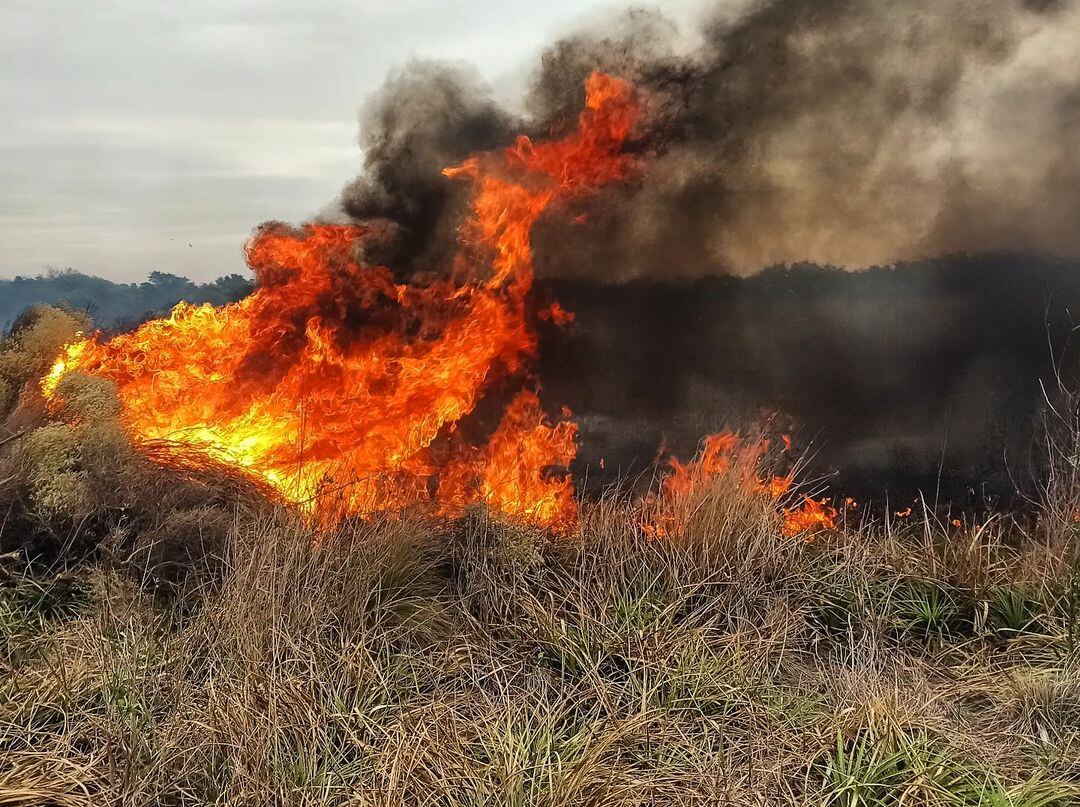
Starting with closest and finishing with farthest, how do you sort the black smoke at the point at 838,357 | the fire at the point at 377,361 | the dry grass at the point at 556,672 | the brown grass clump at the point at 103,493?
the dry grass at the point at 556,672, the brown grass clump at the point at 103,493, the fire at the point at 377,361, the black smoke at the point at 838,357

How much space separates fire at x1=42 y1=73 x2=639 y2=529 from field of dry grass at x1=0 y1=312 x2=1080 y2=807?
2.86 feet

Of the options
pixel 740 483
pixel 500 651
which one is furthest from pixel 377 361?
pixel 500 651

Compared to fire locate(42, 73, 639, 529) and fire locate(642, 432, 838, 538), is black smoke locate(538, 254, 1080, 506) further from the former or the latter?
fire locate(642, 432, 838, 538)

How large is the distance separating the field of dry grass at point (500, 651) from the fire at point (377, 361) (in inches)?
34.3

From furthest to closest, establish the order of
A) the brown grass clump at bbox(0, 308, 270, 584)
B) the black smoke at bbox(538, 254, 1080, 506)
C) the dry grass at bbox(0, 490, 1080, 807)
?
the black smoke at bbox(538, 254, 1080, 506) → the brown grass clump at bbox(0, 308, 270, 584) → the dry grass at bbox(0, 490, 1080, 807)

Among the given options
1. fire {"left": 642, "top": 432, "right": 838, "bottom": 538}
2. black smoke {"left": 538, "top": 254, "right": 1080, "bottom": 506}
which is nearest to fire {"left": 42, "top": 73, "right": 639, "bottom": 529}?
fire {"left": 642, "top": 432, "right": 838, "bottom": 538}

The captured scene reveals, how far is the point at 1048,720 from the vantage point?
536cm

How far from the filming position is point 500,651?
19.2 ft

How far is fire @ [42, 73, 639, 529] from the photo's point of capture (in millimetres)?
8430

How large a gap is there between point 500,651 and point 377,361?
4.77 m

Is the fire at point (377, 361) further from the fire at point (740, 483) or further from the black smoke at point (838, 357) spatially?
the black smoke at point (838, 357)

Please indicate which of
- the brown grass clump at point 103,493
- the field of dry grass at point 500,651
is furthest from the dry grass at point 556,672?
the brown grass clump at point 103,493

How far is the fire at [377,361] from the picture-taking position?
332 inches

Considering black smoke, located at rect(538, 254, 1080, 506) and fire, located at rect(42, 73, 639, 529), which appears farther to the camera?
black smoke, located at rect(538, 254, 1080, 506)
